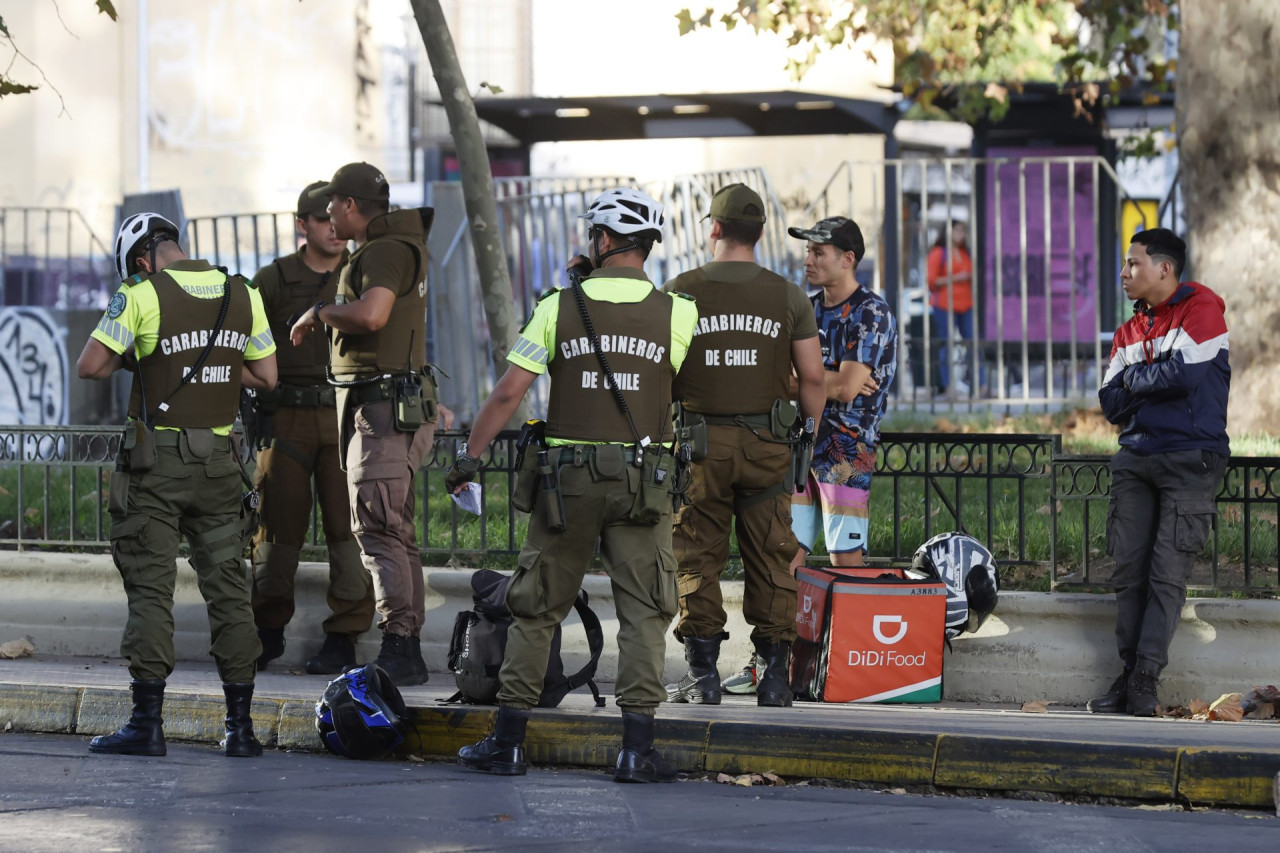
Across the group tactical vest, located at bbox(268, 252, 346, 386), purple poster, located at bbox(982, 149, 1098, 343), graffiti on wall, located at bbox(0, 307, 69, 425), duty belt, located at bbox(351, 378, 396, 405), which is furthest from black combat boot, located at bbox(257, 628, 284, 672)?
purple poster, located at bbox(982, 149, 1098, 343)

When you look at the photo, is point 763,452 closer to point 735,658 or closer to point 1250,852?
point 735,658

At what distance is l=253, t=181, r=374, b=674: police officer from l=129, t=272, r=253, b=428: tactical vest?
1.31 metres

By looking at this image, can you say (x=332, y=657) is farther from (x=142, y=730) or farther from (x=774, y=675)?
(x=774, y=675)

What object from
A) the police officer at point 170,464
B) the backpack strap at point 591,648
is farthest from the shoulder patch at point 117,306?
the backpack strap at point 591,648

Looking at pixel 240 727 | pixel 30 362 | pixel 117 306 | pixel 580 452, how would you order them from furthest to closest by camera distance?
1. pixel 30 362
2. pixel 240 727
3. pixel 117 306
4. pixel 580 452

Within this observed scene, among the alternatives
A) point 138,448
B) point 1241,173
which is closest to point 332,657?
point 138,448

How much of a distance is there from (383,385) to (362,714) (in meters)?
1.53

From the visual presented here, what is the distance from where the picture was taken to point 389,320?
7715 millimetres

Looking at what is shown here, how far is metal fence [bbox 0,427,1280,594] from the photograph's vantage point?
8094 mm

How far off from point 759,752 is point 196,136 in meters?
21.8

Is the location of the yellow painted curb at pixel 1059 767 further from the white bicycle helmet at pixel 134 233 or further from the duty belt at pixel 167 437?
the white bicycle helmet at pixel 134 233

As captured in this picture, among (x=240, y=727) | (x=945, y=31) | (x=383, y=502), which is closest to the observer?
(x=240, y=727)

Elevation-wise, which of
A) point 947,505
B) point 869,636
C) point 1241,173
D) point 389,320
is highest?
point 1241,173

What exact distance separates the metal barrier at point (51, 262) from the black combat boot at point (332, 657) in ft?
39.1
